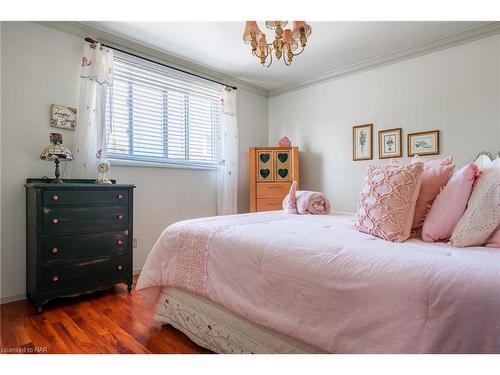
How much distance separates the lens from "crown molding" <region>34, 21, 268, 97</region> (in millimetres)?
2635

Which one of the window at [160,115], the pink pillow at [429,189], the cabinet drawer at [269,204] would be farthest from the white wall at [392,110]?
the pink pillow at [429,189]

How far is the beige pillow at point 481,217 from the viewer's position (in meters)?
1.17

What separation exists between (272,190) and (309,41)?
1.87m

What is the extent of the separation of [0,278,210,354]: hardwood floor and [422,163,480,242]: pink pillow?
1.34 metres

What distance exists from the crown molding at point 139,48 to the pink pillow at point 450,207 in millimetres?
3143

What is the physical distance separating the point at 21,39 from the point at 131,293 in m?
2.34

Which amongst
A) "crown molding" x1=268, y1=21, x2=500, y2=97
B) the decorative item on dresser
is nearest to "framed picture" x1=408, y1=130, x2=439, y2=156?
"crown molding" x1=268, y1=21, x2=500, y2=97

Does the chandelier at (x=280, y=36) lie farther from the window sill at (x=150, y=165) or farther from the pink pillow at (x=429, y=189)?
the window sill at (x=150, y=165)

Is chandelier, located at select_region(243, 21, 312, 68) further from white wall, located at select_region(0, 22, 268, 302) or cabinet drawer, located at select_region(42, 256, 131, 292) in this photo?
cabinet drawer, located at select_region(42, 256, 131, 292)

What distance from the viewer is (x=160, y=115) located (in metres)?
3.36

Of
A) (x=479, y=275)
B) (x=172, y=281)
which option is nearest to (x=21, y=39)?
(x=172, y=281)

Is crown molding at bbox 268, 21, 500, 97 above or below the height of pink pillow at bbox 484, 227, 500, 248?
above

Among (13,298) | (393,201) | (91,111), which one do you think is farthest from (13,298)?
(393,201)
